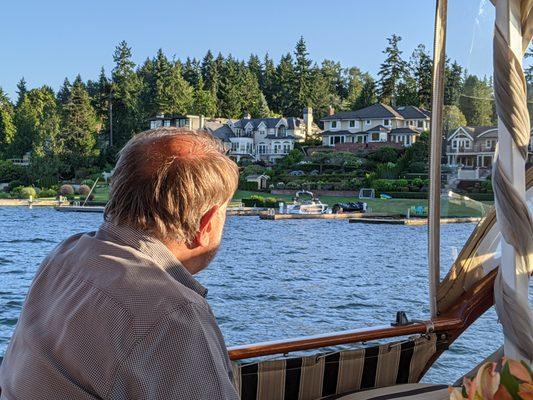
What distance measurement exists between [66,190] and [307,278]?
1128 inches

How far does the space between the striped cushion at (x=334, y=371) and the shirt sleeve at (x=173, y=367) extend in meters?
0.77

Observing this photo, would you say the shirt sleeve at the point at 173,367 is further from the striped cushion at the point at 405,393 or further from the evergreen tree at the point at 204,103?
the evergreen tree at the point at 204,103

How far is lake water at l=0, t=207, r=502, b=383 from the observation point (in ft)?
9.43

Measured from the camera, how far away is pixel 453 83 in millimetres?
1798

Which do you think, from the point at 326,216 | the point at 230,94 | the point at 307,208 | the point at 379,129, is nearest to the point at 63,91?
the point at 230,94

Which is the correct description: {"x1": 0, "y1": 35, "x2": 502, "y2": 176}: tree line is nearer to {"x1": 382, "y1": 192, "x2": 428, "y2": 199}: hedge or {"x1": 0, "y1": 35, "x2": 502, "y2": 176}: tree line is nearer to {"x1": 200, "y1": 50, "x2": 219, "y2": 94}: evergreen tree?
{"x1": 200, "y1": 50, "x2": 219, "y2": 94}: evergreen tree

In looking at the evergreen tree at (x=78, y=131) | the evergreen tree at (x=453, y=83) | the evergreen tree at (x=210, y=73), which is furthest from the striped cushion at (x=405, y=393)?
the evergreen tree at (x=210, y=73)

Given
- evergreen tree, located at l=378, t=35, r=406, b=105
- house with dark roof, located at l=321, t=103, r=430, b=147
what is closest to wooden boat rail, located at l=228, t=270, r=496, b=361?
house with dark roof, located at l=321, t=103, r=430, b=147

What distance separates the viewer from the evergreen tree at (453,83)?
1.76 m

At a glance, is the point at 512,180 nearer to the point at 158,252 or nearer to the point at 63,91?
the point at 158,252

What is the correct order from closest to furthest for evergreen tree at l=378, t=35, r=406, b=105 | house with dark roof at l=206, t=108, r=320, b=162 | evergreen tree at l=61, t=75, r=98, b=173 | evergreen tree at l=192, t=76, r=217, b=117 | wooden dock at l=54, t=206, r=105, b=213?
wooden dock at l=54, t=206, r=105, b=213 < evergreen tree at l=61, t=75, r=98, b=173 < house with dark roof at l=206, t=108, r=320, b=162 < evergreen tree at l=192, t=76, r=217, b=117 < evergreen tree at l=378, t=35, r=406, b=105

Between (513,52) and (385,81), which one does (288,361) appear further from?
(385,81)

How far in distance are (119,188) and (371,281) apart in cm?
1381

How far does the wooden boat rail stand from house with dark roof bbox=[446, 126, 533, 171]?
262mm
